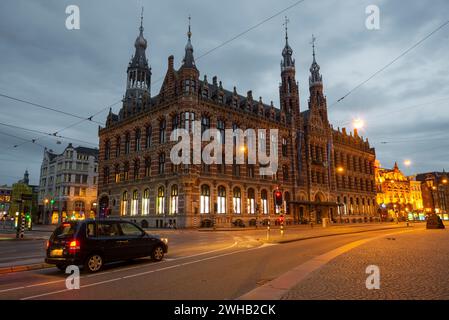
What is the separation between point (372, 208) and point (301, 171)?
30.6m

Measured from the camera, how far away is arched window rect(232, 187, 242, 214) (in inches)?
1808

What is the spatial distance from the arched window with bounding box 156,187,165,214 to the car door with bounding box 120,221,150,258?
31392 millimetres

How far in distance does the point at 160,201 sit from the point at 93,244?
111ft

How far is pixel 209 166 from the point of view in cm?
4347

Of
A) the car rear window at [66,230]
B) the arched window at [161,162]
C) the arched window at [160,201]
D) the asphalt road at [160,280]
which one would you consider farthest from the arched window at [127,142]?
the car rear window at [66,230]

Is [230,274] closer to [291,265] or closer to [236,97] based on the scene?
[291,265]

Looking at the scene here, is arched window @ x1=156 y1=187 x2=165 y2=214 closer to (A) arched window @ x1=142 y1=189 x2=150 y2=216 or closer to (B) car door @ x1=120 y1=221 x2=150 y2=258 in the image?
(A) arched window @ x1=142 y1=189 x2=150 y2=216

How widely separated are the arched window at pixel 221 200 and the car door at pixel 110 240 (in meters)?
32.7

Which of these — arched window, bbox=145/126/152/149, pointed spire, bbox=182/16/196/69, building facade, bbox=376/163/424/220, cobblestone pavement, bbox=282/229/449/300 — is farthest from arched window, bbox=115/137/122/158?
building facade, bbox=376/163/424/220

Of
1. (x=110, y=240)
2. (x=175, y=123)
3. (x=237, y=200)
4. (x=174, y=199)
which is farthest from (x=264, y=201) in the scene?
Answer: (x=110, y=240)

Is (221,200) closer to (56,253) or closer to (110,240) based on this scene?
(110,240)

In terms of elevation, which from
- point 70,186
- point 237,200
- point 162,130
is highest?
point 162,130

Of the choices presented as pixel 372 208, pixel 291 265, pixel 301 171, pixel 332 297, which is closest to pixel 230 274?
pixel 291 265

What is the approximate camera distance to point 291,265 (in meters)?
10.9
